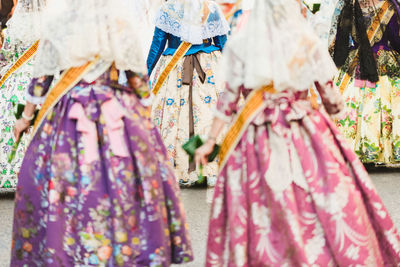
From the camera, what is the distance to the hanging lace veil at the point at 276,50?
9.61 ft

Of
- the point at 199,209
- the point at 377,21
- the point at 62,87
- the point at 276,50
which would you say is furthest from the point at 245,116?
the point at 377,21

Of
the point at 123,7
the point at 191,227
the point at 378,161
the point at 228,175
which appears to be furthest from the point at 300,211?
the point at 378,161

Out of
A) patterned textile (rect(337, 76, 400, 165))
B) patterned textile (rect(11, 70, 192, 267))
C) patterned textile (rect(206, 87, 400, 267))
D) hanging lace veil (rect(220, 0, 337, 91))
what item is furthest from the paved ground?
hanging lace veil (rect(220, 0, 337, 91))

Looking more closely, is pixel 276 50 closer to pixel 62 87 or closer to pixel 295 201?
pixel 295 201

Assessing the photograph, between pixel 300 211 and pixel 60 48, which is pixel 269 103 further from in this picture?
→ pixel 60 48

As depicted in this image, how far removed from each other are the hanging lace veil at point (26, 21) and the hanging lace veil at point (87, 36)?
2.09 metres

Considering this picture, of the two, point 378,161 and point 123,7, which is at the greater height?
point 123,7

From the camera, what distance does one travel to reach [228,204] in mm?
2951

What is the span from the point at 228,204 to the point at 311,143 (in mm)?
491

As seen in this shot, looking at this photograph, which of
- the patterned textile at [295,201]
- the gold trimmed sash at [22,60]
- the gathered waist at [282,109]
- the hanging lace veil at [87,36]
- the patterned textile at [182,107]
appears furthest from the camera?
the patterned textile at [182,107]

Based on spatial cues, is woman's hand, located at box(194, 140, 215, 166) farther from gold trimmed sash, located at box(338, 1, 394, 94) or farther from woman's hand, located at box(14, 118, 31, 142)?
gold trimmed sash, located at box(338, 1, 394, 94)

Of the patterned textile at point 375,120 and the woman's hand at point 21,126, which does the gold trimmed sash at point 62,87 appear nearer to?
the woman's hand at point 21,126

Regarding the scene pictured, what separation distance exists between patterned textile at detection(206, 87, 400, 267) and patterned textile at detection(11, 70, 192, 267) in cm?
32

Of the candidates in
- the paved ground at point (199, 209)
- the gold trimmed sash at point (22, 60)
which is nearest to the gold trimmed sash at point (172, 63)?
the paved ground at point (199, 209)
